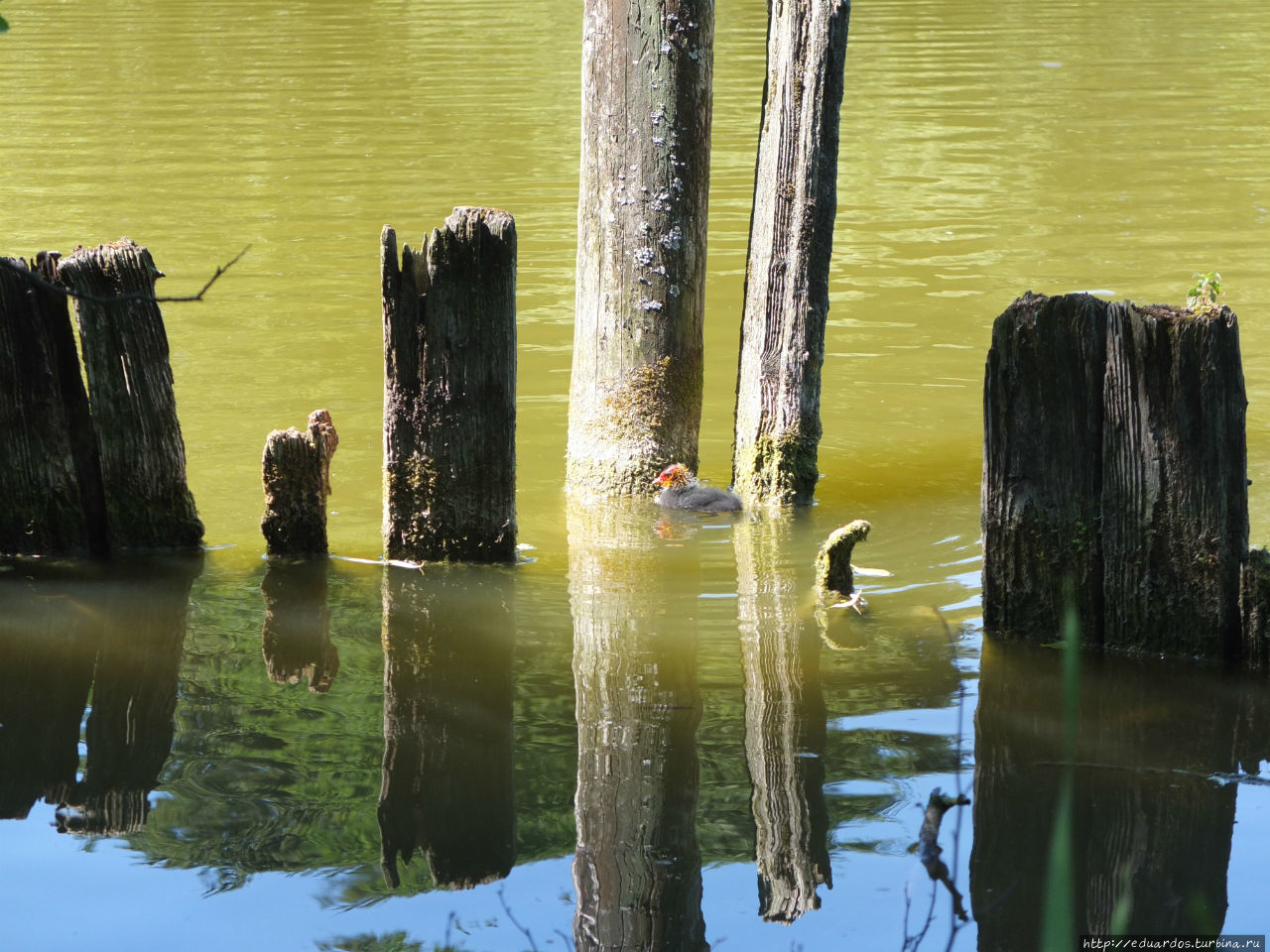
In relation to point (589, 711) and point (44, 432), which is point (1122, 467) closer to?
point (589, 711)

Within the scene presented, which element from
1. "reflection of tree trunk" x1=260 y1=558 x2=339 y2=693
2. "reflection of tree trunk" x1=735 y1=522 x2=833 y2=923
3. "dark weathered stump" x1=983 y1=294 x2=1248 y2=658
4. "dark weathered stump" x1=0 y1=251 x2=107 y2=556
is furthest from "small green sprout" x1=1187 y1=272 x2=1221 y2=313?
"dark weathered stump" x1=0 y1=251 x2=107 y2=556

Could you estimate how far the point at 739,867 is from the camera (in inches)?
164

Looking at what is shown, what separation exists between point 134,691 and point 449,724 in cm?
116

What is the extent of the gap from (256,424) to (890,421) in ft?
13.0

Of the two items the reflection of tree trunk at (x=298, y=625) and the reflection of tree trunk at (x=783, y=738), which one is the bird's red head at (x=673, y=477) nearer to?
the reflection of tree trunk at (x=783, y=738)

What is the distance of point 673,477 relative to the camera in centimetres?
734

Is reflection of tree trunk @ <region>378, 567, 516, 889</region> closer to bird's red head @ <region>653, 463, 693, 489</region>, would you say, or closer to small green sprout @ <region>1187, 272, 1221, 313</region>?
bird's red head @ <region>653, 463, 693, 489</region>

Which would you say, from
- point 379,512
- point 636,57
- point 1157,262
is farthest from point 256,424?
point 1157,262

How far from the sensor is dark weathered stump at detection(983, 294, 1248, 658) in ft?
16.5

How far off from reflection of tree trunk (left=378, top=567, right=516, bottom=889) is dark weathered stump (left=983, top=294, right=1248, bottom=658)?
1.97m

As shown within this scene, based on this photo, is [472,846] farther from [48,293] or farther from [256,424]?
[256,424]

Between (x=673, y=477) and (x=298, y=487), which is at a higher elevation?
(x=298, y=487)

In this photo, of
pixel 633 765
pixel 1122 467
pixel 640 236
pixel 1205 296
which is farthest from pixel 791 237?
pixel 633 765

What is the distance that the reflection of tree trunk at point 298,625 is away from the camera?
549cm
